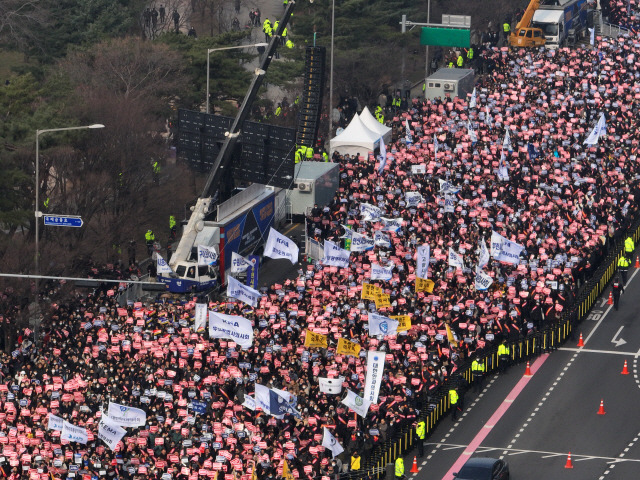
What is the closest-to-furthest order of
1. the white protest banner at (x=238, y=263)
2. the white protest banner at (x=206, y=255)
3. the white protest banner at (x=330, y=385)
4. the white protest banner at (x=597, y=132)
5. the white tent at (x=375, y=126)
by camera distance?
the white protest banner at (x=330, y=385)
the white protest banner at (x=238, y=263)
the white protest banner at (x=206, y=255)
the white protest banner at (x=597, y=132)
the white tent at (x=375, y=126)

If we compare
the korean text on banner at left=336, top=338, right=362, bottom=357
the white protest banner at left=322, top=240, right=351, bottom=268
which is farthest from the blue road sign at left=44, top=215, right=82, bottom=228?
the white protest banner at left=322, top=240, right=351, bottom=268

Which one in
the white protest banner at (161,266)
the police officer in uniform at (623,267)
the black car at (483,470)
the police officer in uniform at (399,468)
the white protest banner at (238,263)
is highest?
the white protest banner at (238,263)

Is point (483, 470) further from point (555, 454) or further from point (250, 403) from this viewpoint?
point (250, 403)

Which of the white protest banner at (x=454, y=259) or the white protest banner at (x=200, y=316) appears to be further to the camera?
the white protest banner at (x=454, y=259)

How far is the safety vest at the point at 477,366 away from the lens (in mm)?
62000

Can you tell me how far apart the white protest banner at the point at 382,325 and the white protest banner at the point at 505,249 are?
24.2 ft

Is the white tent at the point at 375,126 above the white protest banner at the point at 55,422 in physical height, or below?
above

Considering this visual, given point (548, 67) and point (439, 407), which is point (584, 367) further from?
point (548, 67)

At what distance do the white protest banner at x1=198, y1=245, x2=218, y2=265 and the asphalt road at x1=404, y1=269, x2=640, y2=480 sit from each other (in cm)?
1150

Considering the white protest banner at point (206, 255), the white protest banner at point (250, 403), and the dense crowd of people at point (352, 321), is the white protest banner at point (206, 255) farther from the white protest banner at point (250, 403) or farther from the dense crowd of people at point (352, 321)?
the white protest banner at point (250, 403)

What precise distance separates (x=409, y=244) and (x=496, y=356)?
773cm

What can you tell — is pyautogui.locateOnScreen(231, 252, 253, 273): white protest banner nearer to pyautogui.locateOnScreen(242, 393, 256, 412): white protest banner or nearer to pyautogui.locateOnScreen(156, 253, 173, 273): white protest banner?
pyautogui.locateOnScreen(156, 253, 173, 273): white protest banner

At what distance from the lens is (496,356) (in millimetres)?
64062

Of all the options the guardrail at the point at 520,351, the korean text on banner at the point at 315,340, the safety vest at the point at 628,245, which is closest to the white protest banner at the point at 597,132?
the guardrail at the point at 520,351
